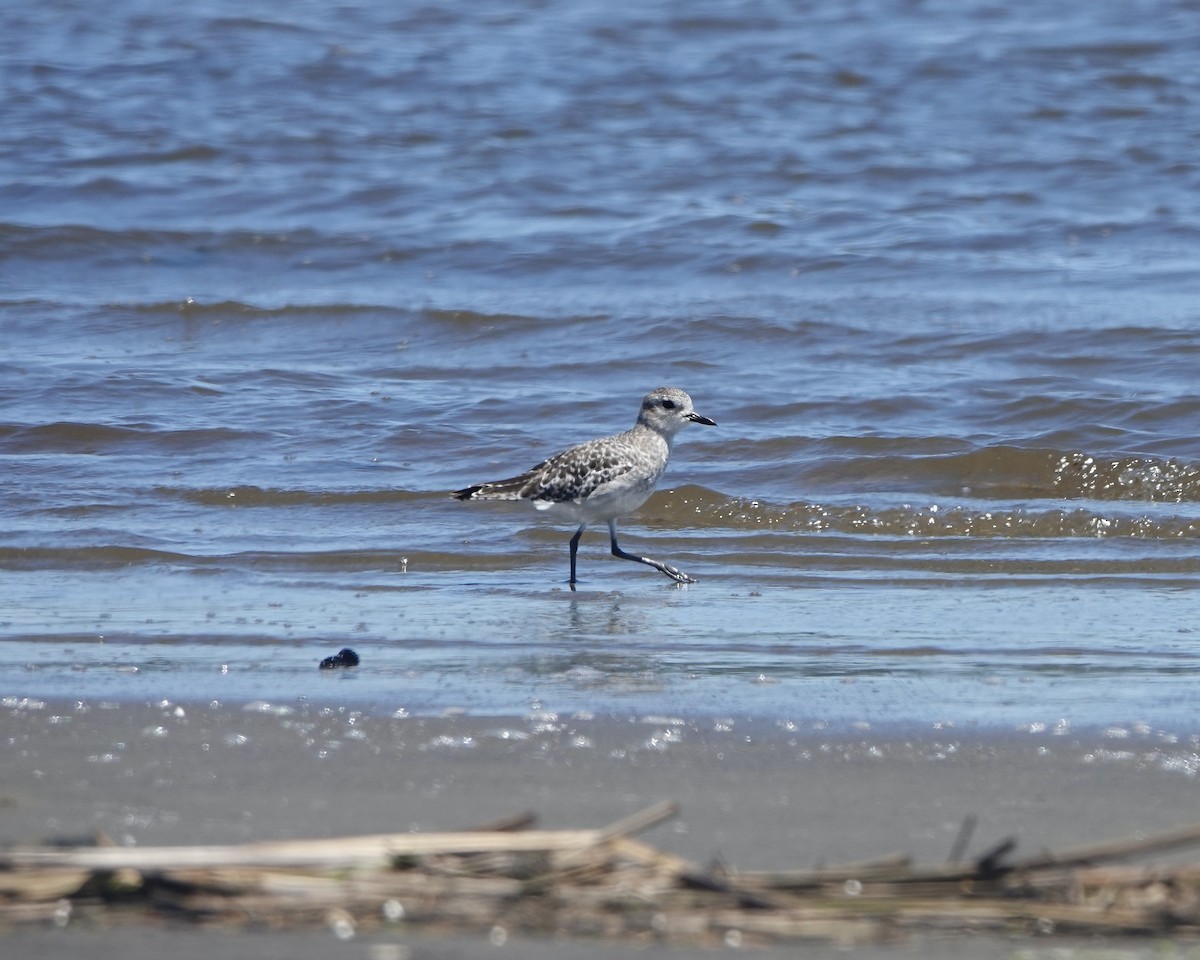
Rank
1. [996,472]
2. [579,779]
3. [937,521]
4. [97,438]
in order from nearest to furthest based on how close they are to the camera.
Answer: [579,779], [937,521], [996,472], [97,438]

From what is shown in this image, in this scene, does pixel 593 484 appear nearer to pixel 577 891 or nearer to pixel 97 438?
pixel 97 438

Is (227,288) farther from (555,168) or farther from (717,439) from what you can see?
(717,439)

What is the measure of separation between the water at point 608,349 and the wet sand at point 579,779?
0.77 ft

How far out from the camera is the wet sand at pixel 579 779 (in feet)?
12.0

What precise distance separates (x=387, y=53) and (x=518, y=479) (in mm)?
13713

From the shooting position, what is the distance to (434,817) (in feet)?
12.3

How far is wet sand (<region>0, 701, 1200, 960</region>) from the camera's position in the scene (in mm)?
3672

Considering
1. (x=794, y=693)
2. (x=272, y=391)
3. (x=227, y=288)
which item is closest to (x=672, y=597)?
(x=794, y=693)

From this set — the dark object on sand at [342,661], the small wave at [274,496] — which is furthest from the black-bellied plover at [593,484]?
the dark object on sand at [342,661]

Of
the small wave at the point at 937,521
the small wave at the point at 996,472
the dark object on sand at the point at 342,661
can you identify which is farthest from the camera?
the small wave at the point at 996,472

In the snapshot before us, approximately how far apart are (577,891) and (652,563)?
4.45 metres

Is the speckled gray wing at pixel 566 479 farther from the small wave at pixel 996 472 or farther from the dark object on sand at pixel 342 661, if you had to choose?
the dark object on sand at pixel 342 661

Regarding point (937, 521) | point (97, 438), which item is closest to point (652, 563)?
point (937, 521)

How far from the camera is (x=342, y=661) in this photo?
523 cm
